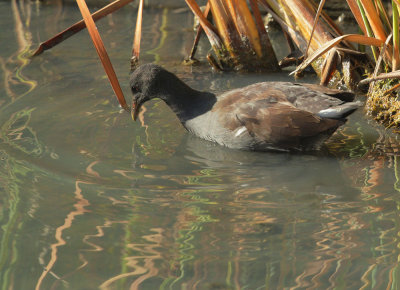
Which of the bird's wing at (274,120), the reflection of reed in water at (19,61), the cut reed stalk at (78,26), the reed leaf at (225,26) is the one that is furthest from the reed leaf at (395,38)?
the reflection of reed in water at (19,61)

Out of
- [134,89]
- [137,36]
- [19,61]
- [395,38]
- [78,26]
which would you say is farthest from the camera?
[19,61]

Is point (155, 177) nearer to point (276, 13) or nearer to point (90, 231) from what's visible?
point (90, 231)

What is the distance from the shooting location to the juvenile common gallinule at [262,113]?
15.8 feet

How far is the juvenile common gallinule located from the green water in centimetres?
11

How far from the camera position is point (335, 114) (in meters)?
4.79

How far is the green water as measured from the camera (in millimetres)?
3357

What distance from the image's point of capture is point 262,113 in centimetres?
489

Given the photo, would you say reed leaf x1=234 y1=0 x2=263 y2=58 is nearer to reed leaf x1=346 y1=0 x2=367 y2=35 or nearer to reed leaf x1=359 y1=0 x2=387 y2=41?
reed leaf x1=346 y1=0 x2=367 y2=35

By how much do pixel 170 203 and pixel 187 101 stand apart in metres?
1.47

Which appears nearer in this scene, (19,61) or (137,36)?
(137,36)

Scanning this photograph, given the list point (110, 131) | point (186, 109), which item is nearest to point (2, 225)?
point (110, 131)

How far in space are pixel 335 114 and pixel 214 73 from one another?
2060 mm

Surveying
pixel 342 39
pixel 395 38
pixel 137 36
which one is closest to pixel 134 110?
pixel 137 36

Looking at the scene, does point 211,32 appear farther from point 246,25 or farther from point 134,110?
point 134,110
